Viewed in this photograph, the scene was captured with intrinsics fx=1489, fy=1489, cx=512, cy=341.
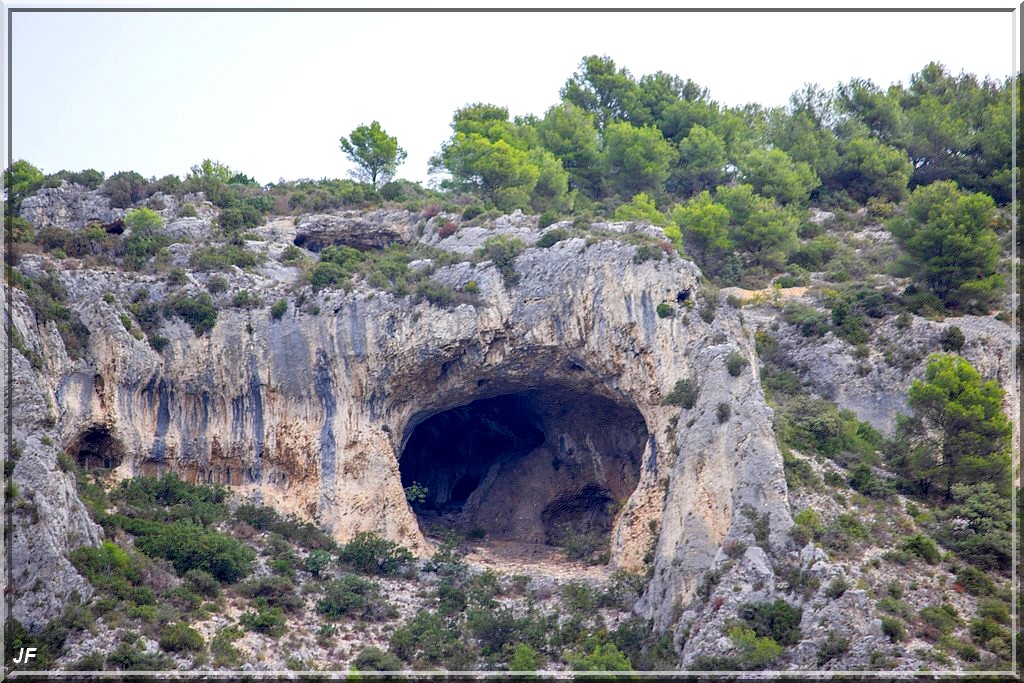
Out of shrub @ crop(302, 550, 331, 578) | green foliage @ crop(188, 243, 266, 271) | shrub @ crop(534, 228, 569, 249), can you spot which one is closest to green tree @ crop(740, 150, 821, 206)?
shrub @ crop(534, 228, 569, 249)

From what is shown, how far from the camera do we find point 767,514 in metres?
45.4

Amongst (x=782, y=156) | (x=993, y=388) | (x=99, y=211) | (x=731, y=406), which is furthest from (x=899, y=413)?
(x=99, y=211)

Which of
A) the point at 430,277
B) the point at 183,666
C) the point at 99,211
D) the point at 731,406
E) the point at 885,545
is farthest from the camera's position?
the point at 99,211

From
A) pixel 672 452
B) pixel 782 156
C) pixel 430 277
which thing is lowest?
pixel 672 452

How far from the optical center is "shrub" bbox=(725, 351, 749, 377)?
48781 millimetres

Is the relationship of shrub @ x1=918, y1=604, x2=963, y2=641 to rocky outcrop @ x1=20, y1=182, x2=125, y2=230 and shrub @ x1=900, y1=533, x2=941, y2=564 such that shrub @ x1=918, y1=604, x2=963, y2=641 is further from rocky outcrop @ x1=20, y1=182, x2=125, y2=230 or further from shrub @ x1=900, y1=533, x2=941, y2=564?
rocky outcrop @ x1=20, y1=182, x2=125, y2=230

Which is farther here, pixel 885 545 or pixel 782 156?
pixel 782 156

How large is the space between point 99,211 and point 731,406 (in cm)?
2654

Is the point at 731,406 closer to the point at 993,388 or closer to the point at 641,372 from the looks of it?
the point at 641,372

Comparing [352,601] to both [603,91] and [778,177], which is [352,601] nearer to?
[778,177]

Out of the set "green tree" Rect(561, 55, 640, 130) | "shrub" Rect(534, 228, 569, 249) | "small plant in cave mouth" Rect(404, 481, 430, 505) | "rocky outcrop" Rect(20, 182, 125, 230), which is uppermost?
"green tree" Rect(561, 55, 640, 130)

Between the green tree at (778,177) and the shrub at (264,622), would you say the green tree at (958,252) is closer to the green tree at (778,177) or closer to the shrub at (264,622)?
the green tree at (778,177)

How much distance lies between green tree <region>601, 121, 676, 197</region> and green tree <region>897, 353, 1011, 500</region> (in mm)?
24408

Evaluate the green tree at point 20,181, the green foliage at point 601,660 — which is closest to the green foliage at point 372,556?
the green foliage at point 601,660
